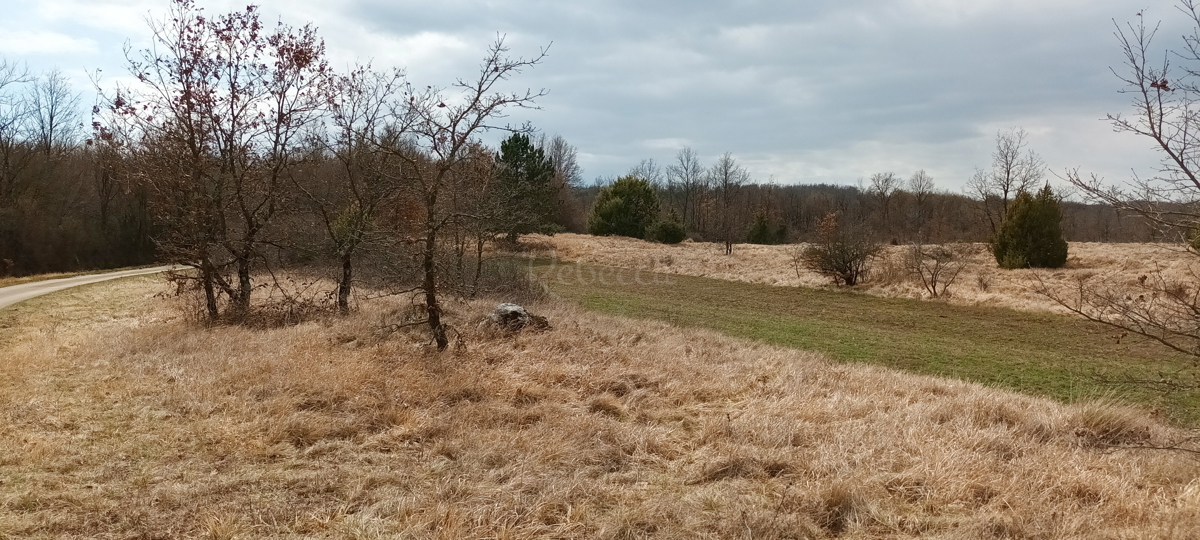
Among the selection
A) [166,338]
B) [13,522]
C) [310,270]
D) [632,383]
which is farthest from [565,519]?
[310,270]

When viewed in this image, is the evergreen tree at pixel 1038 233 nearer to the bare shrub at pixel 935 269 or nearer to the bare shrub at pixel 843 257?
the bare shrub at pixel 935 269

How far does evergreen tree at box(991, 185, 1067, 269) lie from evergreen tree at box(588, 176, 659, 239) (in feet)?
86.3

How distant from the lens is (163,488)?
391 cm

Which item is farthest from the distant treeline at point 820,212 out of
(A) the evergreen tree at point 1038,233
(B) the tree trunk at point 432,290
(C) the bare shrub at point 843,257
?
(B) the tree trunk at point 432,290

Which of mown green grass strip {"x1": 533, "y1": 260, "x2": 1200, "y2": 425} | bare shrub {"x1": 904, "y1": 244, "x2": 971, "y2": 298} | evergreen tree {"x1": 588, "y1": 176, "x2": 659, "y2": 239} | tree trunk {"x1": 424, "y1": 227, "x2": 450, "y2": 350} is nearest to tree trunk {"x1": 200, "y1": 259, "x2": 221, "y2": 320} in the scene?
tree trunk {"x1": 424, "y1": 227, "x2": 450, "y2": 350}

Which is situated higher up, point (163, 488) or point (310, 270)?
point (310, 270)

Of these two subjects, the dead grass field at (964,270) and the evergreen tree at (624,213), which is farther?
the evergreen tree at (624,213)

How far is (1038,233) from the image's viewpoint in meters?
22.7

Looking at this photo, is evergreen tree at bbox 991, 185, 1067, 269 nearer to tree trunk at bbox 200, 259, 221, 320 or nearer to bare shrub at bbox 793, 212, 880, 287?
bare shrub at bbox 793, 212, 880, 287

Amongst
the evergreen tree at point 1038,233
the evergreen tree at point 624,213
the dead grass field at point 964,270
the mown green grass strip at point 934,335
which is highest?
the evergreen tree at point 624,213

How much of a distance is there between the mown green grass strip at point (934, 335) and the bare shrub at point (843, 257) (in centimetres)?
107

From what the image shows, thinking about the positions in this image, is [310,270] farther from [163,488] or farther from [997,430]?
[997,430]

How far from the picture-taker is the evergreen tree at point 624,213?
47.6 meters

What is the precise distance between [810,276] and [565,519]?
2197cm
